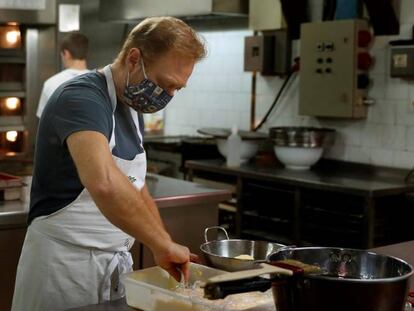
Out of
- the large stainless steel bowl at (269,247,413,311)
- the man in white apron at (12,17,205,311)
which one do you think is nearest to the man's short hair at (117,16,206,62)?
the man in white apron at (12,17,205,311)

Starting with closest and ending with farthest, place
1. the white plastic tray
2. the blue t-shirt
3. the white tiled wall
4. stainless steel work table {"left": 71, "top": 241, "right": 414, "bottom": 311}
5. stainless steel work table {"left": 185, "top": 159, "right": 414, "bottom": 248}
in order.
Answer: the white plastic tray
stainless steel work table {"left": 71, "top": 241, "right": 414, "bottom": 311}
the blue t-shirt
stainless steel work table {"left": 185, "top": 159, "right": 414, "bottom": 248}
the white tiled wall

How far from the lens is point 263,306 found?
6.33ft

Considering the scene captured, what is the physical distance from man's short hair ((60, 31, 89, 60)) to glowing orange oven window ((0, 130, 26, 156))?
812 millimetres

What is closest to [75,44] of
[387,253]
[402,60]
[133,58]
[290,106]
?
[290,106]

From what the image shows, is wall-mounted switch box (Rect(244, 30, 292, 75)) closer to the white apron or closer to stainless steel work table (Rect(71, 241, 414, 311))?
stainless steel work table (Rect(71, 241, 414, 311))

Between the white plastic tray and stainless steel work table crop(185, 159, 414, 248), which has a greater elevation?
the white plastic tray

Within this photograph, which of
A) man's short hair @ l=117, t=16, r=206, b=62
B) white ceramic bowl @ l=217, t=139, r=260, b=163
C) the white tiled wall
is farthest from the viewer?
white ceramic bowl @ l=217, t=139, r=260, b=163

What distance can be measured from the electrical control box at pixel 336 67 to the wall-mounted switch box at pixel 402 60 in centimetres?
27

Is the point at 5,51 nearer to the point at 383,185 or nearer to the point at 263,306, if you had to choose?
the point at 383,185

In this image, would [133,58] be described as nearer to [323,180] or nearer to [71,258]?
[71,258]

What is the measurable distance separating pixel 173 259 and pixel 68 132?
0.49 metres

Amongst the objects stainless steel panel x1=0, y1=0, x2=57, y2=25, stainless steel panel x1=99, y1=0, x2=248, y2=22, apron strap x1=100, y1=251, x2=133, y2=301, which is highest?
stainless steel panel x1=99, y1=0, x2=248, y2=22

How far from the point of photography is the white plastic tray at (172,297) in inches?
72.4

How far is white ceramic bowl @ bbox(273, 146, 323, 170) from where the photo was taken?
5234mm
